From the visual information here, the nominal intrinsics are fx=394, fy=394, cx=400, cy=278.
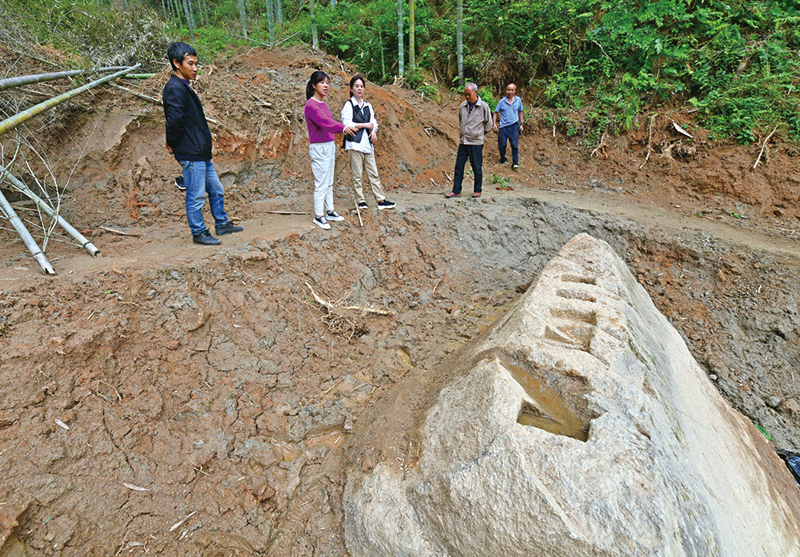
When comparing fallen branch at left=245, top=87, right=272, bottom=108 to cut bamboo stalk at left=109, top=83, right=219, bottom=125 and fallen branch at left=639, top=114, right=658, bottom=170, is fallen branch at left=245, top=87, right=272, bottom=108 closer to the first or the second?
cut bamboo stalk at left=109, top=83, right=219, bottom=125

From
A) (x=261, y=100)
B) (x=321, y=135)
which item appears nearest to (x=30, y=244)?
(x=321, y=135)

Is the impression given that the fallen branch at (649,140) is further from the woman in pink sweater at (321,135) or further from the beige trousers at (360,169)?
the woman in pink sweater at (321,135)

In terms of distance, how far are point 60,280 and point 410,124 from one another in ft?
20.1

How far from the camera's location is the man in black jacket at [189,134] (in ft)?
10.3

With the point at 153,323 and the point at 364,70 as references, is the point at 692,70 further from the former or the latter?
the point at 153,323

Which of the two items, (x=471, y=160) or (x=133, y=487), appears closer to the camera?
(x=133, y=487)

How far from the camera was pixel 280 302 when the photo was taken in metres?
3.54

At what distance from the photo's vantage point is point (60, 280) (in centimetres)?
265

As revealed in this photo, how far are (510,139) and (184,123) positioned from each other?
5764 millimetres

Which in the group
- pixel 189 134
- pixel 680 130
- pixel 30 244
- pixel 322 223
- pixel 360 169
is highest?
pixel 189 134

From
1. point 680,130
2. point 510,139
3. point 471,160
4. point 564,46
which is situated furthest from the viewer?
point 564,46

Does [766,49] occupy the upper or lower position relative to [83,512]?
upper

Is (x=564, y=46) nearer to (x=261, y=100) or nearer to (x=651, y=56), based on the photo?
(x=651, y=56)

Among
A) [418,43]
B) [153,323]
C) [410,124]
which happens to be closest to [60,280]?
[153,323]
